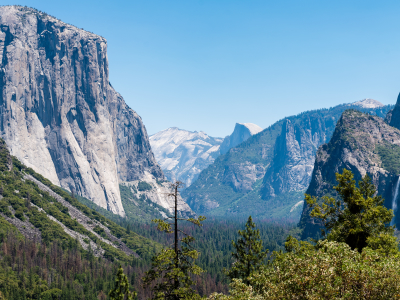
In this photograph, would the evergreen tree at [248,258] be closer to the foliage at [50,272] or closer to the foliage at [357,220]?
the foliage at [357,220]

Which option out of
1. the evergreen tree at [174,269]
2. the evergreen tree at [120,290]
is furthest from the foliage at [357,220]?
the evergreen tree at [120,290]

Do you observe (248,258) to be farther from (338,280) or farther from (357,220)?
(338,280)

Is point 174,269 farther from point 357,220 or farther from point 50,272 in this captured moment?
point 50,272

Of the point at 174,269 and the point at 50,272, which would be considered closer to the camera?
the point at 174,269

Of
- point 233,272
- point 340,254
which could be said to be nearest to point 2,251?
point 233,272

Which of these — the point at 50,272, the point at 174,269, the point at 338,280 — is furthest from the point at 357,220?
the point at 50,272

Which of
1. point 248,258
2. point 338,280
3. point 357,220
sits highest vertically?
point 357,220

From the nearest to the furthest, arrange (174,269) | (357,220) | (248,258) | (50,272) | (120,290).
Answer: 1. (174,269)
2. (357,220)
3. (120,290)
4. (248,258)
5. (50,272)

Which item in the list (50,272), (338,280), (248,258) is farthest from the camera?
(50,272)

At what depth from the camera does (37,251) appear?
16875 cm

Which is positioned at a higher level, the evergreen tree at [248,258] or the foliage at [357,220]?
the foliage at [357,220]

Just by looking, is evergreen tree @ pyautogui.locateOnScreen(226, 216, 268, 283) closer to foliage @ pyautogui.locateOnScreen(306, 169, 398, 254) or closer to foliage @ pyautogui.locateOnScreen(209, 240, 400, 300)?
foliage @ pyautogui.locateOnScreen(306, 169, 398, 254)

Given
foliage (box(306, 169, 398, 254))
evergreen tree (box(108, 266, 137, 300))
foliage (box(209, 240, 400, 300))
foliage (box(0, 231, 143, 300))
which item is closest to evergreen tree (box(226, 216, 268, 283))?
evergreen tree (box(108, 266, 137, 300))

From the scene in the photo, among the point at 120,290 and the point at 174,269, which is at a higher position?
the point at 174,269
